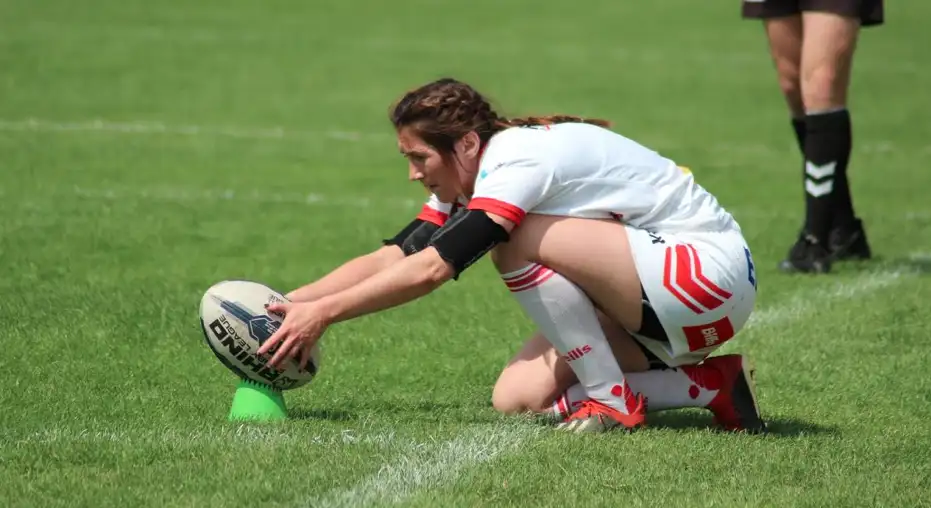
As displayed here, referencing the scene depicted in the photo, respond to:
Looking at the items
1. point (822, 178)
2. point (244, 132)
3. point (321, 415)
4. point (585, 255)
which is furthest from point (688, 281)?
point (244, 132)

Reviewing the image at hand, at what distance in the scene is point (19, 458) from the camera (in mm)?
4453

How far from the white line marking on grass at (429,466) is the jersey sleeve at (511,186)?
2.36ft

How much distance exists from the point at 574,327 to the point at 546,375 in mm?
453

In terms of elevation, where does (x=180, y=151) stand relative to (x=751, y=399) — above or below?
below

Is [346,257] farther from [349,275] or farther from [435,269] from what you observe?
[435,269]

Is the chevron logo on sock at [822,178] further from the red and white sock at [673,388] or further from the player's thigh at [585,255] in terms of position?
the player's thigh at [585,255]

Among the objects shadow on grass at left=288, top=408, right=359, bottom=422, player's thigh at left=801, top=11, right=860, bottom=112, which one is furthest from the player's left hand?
player's thigh at left=801, top=11, right=860, bottom=112

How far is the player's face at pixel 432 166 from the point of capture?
4.81 m

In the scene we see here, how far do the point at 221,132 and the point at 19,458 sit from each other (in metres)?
7.65

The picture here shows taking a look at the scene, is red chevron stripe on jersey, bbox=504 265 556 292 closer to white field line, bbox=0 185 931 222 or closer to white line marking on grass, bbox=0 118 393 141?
white field line, bbox=0 185 931 222

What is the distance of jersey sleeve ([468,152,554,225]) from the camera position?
4.65 m

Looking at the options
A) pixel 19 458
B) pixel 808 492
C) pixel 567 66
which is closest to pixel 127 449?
pixel 19 458

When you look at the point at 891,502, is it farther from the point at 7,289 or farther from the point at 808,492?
the point at 7,289

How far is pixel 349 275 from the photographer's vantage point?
17.7 ft
